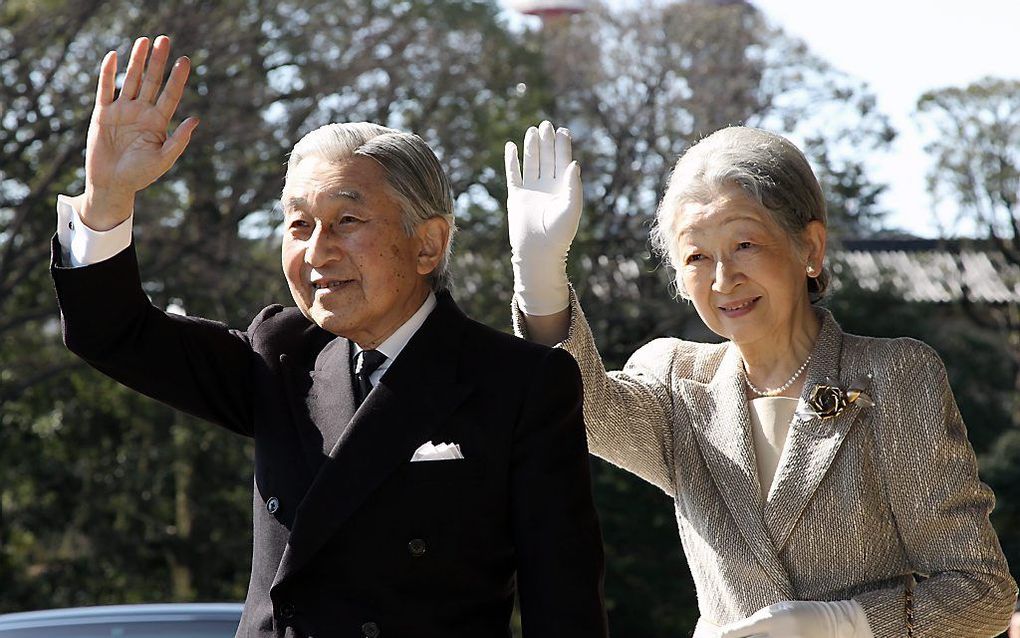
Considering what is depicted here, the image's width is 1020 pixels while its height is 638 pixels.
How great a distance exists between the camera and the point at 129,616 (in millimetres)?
3811

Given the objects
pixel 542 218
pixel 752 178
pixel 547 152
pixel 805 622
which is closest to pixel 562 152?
pixel 547 152

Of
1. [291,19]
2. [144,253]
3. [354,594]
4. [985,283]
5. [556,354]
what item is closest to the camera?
[354,594]

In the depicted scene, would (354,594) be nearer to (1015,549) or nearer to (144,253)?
(144,253)

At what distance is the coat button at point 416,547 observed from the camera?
2.23 meters

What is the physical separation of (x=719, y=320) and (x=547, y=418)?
490 mm

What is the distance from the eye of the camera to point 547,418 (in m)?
2.33

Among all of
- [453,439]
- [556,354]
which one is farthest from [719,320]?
[453,439]

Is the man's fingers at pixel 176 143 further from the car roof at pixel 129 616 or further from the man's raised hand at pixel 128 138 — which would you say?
the car roof at pixel 129 616

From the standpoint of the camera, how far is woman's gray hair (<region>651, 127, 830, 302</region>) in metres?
2.60

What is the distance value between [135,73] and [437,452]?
0.77 meters

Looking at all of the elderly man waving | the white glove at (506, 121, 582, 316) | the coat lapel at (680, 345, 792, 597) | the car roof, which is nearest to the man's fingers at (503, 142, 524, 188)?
the white glove at (506, 121, 582, 316)

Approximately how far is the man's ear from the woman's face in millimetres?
474

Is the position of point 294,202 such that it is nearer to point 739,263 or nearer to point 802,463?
point 739,263

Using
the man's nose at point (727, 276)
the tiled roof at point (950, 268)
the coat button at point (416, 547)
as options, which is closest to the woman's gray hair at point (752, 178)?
the man's nose at point (727, 276)
